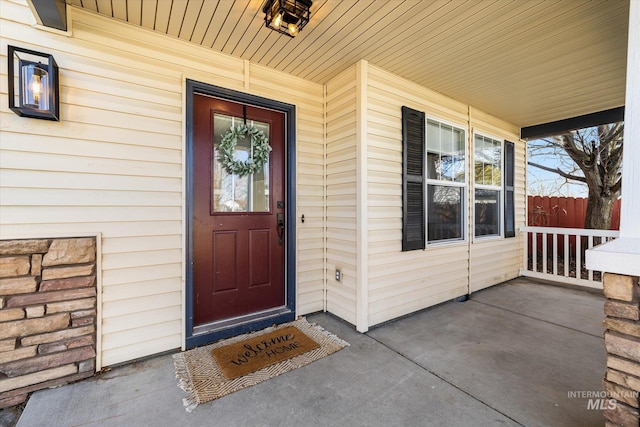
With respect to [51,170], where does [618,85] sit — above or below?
above

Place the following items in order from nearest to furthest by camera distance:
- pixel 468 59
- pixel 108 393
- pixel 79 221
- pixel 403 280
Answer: pixel 108 393
pixel 79 221
pixel 468 59
pixel 403 280

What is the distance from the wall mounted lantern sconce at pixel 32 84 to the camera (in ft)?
5.73

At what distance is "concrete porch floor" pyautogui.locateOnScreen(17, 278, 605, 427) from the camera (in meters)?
1.59

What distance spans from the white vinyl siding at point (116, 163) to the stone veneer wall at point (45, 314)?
10 cm

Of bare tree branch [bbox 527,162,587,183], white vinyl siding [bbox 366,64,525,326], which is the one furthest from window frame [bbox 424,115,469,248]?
bare tree branch [bbox 527,162,587,183]

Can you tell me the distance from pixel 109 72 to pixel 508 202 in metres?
5.27

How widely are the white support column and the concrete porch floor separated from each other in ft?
3.43

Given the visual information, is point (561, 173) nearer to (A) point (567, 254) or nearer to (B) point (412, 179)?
(A) point (567, 254)

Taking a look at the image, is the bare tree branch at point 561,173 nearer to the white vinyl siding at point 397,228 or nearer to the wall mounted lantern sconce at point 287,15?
the white vinyl siding at point 397,228

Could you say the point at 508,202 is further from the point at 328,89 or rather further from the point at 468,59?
the point at 328,89

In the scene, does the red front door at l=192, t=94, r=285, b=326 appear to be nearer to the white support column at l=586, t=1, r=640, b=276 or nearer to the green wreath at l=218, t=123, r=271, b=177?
the green wreath at l=218, t=123, r=271, b=177

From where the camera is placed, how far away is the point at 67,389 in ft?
5.98

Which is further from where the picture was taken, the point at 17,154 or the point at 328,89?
the point at 328,89

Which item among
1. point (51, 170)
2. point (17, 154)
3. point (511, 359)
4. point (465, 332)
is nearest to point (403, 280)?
point (465, 332)
